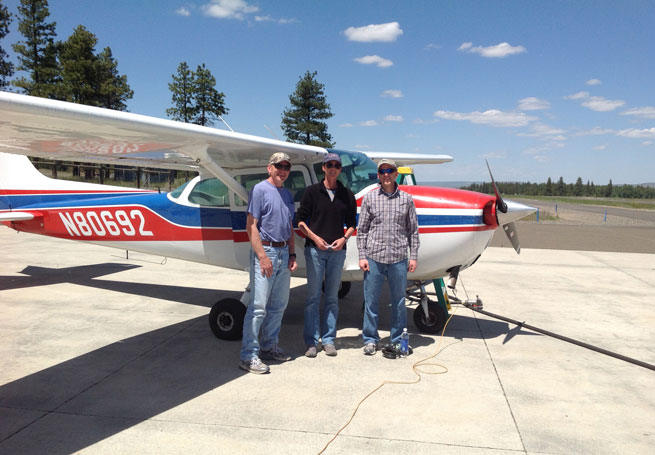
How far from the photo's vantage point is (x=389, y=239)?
157 inches

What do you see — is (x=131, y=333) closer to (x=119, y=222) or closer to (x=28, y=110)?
(x=119, y=222)

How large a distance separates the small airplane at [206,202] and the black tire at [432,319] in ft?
0.04

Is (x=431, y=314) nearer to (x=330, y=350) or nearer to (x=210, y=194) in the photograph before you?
(x=330, y=350)

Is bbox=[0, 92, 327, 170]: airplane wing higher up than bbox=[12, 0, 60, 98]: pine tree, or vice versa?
bbox=[12, 0, 60, 98]: pine tree

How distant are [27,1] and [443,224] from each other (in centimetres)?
4726

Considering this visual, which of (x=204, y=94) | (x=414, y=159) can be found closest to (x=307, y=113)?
(x=204, y=94)

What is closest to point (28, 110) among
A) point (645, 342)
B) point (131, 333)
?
point (131, 333)

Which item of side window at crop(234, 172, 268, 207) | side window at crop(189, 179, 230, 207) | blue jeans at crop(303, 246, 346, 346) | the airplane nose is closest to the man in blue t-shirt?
blue jeans at crop(303, 246, 346, 346)

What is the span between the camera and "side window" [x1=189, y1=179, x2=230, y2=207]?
505 centimetres

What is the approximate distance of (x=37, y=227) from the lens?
654 centimetres

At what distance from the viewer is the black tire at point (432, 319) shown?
4.94 meters

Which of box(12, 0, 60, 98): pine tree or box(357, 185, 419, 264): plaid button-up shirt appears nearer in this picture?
box(357, 185, 419, 264): plaid button-up shirt

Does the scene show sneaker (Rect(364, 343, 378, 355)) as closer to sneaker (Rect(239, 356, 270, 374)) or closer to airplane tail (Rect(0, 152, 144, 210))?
sneaker (Rect(239, 356, 270, 374))

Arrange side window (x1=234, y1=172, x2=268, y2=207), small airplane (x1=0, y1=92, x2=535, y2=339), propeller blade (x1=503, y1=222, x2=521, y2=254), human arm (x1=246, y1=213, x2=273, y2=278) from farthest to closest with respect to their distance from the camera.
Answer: side window (x1=234, y1=172, x2=268, y2=207) → propeller blade (x1=503, y1=222, x2=521, y2=254) → human arm (x1=246, y1=213, x2=273, y2=278) → small airplane (x1=0, y1=92, x2=535, y2=339)
